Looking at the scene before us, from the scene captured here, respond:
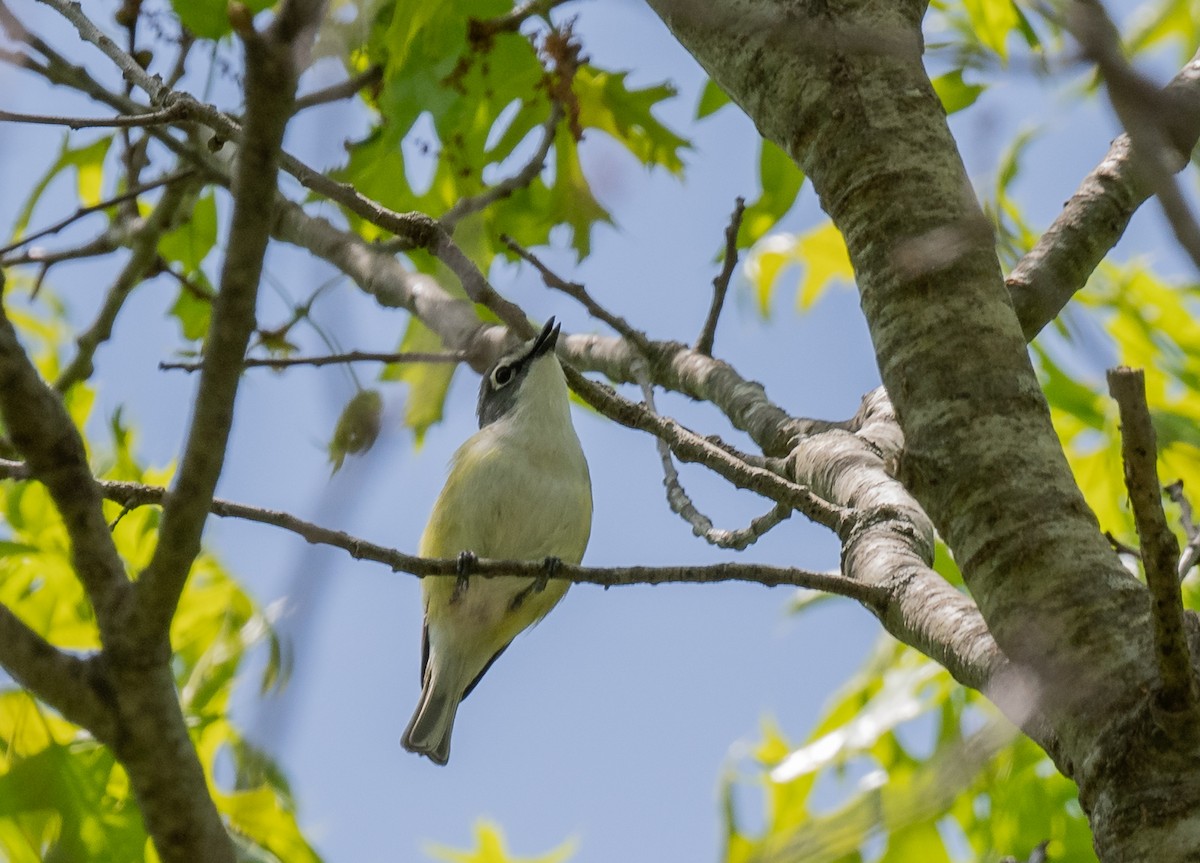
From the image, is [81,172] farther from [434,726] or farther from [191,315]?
[434,726]

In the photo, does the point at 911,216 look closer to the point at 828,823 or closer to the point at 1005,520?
the point at 1005,520

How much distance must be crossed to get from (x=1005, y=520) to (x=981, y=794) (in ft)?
8.55

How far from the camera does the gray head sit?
5.32m

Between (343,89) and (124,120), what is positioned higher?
(343,89)

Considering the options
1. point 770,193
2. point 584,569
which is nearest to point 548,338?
point 770,193

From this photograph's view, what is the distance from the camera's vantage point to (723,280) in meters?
3.88

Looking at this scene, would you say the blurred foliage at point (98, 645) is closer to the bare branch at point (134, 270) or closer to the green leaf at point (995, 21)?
the bare branch at point (134, 270)

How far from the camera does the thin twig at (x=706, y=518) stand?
3.03 metres

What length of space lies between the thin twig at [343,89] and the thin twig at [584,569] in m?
0.80

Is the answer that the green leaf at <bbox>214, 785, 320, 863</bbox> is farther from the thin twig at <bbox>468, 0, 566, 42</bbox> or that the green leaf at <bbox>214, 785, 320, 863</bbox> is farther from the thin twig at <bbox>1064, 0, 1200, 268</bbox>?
the thin twig at <bbox>1064, 0, 1200, 268</bbox>

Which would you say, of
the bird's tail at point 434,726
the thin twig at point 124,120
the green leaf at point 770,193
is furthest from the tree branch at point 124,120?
the bird's tail at point 434,726

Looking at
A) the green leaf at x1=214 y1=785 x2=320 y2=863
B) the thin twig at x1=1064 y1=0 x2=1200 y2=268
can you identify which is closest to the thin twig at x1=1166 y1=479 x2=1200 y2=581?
the thin twig at x1=1064 y1=0 x2=1200 y2=268

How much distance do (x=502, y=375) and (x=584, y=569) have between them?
11.7 feet

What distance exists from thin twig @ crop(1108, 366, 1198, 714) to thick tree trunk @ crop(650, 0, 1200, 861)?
62mm
